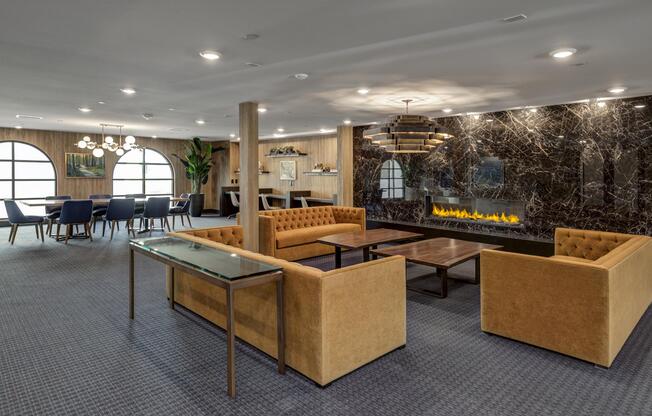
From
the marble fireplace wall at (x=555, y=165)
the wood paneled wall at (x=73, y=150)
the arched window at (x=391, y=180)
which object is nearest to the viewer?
the marble fireplace wall at (x=555, y=165)

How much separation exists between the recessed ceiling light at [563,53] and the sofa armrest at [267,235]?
13.7 ft

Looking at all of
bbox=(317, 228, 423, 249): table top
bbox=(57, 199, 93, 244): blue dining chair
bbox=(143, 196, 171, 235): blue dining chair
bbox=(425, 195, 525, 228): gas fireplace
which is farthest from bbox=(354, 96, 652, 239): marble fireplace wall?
bbox=(57, 199, 93, 244): blue dining chair

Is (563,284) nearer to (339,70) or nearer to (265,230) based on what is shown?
(339,70)

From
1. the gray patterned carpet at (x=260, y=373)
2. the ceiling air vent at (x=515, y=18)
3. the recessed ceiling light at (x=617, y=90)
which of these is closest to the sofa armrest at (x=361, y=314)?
the gray patterned carpet at (x=260, y=373)

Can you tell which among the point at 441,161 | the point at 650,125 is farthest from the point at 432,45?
the point at 441,161

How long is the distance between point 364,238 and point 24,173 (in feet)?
31.5

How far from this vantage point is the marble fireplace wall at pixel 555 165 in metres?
5.99

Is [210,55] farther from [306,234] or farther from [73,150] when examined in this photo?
[73,150]

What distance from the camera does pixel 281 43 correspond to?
140 inches

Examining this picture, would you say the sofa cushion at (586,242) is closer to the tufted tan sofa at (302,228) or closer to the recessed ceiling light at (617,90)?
the recessed ceiling light at (617,90)

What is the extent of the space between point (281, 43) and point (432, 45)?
1.28 meters

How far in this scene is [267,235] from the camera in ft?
21.1

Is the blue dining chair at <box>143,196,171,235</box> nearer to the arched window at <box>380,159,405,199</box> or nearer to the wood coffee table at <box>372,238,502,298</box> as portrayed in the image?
the arched window at <box>380,159,405,199</box>

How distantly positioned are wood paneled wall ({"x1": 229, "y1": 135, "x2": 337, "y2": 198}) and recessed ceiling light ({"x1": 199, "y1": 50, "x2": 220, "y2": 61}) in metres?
7.17
